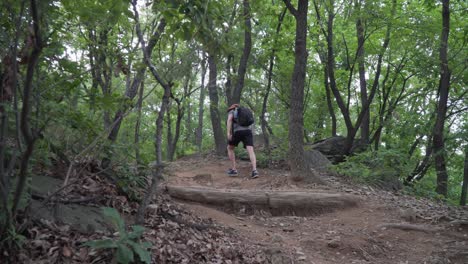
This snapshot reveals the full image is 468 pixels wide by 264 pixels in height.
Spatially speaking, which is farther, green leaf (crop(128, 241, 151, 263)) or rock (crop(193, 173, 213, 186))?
rock (crop(193, 173, 213, 186))

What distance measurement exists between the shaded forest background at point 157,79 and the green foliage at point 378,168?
4 cm

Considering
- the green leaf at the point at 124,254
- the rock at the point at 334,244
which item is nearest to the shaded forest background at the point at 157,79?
the green leaf at the point at 124,254

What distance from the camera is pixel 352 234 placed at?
17.1 ft

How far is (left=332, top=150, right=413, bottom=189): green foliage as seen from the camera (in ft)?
28.2

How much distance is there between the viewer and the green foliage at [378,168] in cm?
860

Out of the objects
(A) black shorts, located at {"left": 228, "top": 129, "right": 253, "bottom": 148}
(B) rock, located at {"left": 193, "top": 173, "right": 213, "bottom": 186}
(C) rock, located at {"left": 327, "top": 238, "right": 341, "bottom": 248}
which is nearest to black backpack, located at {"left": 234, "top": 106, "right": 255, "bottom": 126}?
(A) black shorts, located at {"left": 228, "top": 129, "right": 253, "bottom": 148}

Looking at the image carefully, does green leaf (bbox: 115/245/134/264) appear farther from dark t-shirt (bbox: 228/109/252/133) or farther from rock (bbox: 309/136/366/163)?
rock (bbox: 309/136/366/163)

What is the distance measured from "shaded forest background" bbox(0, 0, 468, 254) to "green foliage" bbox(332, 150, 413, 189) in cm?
4

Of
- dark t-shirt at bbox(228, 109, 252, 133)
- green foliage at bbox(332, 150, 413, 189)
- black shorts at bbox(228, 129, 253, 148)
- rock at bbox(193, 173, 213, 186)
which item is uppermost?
dark t-shirt at bbox(228, 109, 252, 133)

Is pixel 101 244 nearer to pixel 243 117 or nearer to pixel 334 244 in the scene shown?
pixel 334 244

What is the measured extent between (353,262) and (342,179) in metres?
4.06

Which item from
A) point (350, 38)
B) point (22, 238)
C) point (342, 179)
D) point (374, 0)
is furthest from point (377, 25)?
point (22, 238)

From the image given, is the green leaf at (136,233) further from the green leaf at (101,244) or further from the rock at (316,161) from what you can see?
the rock at (316,161)

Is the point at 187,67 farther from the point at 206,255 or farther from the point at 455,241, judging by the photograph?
the point at 455,241
